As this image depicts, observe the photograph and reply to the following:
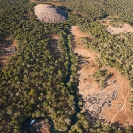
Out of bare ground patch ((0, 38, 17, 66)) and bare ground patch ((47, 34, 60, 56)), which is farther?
bare ground patch ((47, 34, 60, 56))

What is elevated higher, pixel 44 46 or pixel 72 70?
pixel 44 46

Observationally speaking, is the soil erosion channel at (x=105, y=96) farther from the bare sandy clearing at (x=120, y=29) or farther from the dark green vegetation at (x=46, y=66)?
the bare sandy clearing at (x=120, y=29)

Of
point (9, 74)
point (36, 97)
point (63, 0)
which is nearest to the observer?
point (36, 97)

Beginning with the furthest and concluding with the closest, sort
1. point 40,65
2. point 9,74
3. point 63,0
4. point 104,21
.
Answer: point 63,0, point 104,21, point 40,65, point 9,74

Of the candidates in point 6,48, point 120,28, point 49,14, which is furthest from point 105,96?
point 49,14

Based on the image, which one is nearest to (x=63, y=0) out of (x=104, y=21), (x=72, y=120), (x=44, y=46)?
(x=104, y=21)

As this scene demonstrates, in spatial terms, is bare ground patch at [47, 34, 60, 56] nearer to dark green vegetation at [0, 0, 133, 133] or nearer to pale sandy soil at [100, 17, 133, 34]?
dark green vegetation at [0, 0, 133, 133]

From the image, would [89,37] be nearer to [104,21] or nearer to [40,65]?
[104,21]

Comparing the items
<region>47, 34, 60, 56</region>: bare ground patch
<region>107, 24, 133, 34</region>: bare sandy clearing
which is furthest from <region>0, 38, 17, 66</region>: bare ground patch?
<region>107, 24, 133, 34</region>: bare sandy clearing
